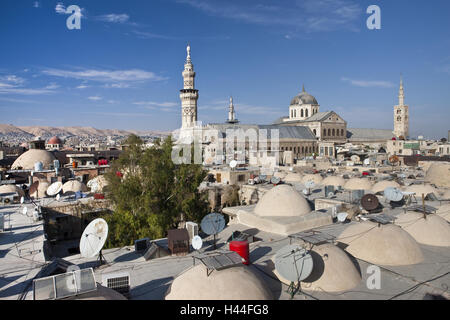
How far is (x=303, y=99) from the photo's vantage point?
7794 centimetres

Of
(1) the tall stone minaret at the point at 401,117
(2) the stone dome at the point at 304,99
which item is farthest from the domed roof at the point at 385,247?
(1) the tall stone minaret at the point at 401,117

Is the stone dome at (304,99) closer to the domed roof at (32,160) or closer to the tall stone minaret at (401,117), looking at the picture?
the tall stone minaret at (401,117)

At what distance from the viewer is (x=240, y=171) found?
30.3 meters

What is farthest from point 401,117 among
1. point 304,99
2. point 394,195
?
point 394,195

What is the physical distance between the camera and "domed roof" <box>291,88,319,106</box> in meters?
77.3

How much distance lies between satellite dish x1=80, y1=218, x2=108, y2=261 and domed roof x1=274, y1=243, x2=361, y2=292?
18.7ft

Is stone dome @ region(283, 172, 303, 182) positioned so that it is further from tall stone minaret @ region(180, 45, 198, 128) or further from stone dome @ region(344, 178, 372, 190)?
tall stone minaret @ region(180, 45, 198, 128)

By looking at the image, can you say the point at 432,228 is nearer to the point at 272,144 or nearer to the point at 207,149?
the point at 207,149

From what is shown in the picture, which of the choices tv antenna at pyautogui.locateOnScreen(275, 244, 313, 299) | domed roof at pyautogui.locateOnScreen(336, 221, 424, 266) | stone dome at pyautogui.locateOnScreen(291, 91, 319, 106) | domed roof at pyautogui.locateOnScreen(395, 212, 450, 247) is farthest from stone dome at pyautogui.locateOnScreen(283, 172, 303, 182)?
stone dome at pyautogui.locateOnScreen(291, 91, 319, 106)

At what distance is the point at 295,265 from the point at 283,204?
23.3ft

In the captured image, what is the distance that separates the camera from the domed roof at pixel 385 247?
31.3 feet

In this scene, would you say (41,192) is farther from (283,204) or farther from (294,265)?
(294,265)
